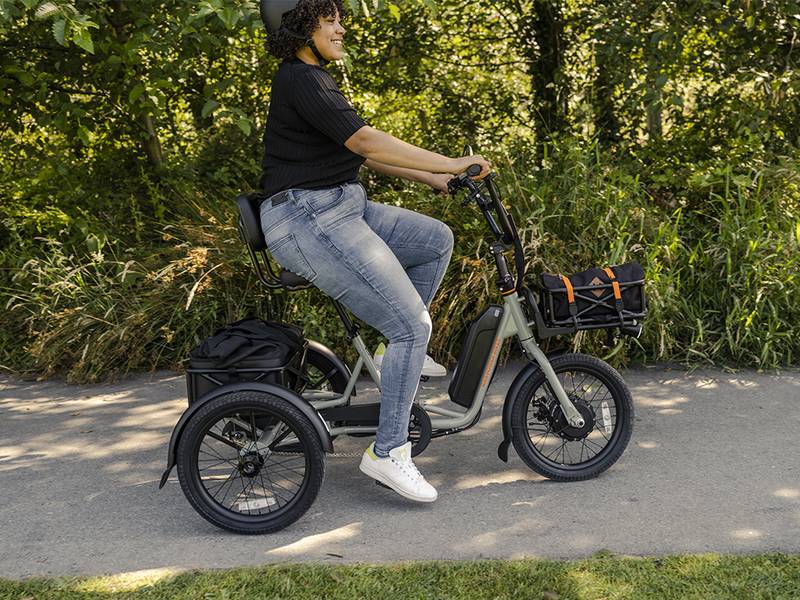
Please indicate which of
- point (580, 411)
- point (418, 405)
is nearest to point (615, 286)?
point (580, 411)

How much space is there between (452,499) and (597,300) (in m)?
1.00

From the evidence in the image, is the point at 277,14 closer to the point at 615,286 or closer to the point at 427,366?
the point at 427,366

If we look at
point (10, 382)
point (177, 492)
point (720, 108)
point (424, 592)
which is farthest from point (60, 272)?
point (720, 108)

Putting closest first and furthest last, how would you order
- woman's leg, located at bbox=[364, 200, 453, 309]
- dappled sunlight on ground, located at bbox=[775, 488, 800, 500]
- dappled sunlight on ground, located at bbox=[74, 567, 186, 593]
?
1. dappled sunlight on ground, located at bbox=[74, 567, 186, 593]
2. dappled sunlight on ground, located at bbox=[775, 488, 800, 500]
3. woman's leg, located at bbox=[364, 200, 453, 309]

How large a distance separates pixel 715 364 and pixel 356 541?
2.80 m

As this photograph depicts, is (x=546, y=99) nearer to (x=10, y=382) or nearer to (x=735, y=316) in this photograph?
(x=735, y=316)

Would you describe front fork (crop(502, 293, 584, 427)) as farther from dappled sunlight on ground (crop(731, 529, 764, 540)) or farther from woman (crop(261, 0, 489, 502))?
dappled sunlight on ground (crop(731, 529, 764, 540))

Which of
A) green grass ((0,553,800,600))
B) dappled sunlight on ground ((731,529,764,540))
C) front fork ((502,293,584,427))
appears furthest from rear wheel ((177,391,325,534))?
dappled sunlight on ground ((731,529,764,540))

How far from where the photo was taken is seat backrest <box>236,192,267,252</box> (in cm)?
372

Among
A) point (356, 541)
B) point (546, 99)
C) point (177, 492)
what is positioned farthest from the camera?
point (546, 99)

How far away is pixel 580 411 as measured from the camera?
13.1 feet

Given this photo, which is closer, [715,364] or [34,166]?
[715,364]

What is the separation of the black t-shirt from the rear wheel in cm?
84

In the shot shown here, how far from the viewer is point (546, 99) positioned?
7645mm
